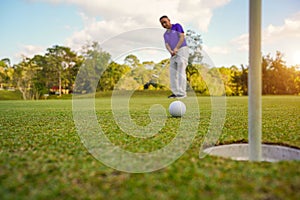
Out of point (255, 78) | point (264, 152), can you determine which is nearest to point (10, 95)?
point (264, 152)

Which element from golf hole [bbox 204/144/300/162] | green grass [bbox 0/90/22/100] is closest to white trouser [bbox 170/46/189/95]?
golf hole [bbox 204/144/300/162]

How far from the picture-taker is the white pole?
2621 millimetres

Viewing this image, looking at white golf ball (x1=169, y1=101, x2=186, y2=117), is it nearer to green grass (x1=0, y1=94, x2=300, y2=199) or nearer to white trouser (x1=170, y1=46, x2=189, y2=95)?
white trouser (x1=170, y1=46, x2=189, y2=95)

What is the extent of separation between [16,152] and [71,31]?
94.0 ft

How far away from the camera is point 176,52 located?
20.6ft

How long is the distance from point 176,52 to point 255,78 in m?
3.73

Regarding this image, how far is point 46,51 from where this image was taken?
163ft

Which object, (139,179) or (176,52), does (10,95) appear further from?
(139,179)

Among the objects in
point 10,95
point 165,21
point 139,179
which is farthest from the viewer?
point 10,95

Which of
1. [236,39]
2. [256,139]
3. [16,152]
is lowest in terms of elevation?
[16,152]

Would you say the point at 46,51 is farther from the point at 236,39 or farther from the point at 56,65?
the point at 236,39

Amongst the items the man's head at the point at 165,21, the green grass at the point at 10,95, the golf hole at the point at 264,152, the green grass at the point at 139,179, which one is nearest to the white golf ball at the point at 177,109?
the man's head at the point at 165,21

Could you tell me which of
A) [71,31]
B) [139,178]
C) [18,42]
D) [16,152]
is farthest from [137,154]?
[18,42]

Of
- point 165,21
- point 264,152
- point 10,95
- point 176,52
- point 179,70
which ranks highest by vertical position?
point 165,21
